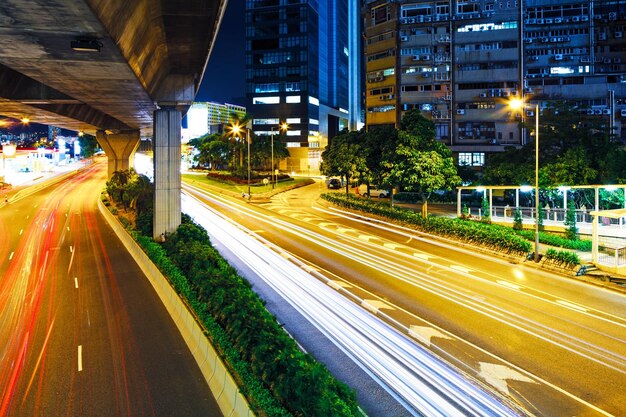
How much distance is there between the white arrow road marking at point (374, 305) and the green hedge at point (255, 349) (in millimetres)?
4927

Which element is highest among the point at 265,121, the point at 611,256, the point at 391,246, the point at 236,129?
the point at 265,121

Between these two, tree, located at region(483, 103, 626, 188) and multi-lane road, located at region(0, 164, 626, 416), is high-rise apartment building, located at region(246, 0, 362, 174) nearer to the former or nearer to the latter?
tree, located at region(483, 103, 626, 188)

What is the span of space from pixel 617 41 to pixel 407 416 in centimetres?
8979

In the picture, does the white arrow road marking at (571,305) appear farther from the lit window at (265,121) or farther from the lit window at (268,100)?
the lit window at (268,100)

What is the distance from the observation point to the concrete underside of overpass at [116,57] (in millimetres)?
12078

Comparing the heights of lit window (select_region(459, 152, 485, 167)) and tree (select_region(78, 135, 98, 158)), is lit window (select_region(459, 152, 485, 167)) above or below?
below

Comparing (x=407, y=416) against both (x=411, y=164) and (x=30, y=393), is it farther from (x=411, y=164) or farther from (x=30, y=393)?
(x=411, y=164)

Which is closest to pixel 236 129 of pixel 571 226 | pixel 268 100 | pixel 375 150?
pixel 375 150

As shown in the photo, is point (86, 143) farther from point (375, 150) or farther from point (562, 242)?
point (562, 242)

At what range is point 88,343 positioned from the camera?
50.6 ft

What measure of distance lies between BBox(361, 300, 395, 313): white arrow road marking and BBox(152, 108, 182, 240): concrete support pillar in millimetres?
17299

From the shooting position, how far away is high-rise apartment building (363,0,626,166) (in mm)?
76562

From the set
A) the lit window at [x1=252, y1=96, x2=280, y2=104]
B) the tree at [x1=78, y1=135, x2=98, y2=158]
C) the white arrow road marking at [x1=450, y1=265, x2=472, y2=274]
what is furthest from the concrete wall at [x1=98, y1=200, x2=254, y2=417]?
the tree at [x1=78, y1=135, x2=98, y2=158]

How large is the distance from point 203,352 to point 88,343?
4429 millimetres
